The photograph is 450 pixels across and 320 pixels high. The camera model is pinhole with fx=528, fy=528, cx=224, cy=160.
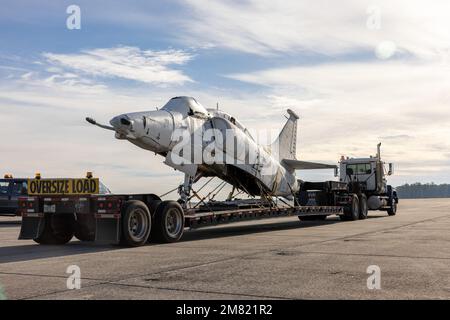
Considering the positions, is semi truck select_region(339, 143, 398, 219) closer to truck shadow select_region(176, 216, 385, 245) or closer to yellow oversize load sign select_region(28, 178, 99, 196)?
truck shadow select_region(176, 216, 385, 245)

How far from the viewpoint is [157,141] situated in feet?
46.8

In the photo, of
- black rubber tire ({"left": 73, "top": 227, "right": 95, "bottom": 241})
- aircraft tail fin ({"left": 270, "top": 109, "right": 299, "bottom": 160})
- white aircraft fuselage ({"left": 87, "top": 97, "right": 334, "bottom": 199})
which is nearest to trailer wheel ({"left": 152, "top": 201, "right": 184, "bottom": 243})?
white aircraft fuselage ({"left": 87, "top": 97, "right": 334, "bottom": 199})

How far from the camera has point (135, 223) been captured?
1349cm

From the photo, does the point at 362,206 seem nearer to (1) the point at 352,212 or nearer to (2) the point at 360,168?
(1) the point at 352,212

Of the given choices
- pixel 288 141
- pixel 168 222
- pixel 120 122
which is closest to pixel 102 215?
pixel 168 222

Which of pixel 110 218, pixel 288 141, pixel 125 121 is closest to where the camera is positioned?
pixel 110 218

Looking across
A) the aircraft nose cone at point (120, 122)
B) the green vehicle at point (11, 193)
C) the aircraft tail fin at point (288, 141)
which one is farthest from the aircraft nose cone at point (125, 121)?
the green vehicle at point (11, 193)

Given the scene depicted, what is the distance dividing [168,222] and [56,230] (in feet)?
10.2

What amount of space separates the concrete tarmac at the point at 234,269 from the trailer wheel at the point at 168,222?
38 centimetres

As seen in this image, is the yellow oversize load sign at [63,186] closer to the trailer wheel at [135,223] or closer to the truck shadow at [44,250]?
the trailer wheel at [135,223]

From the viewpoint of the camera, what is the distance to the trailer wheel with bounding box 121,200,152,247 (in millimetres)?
12883
